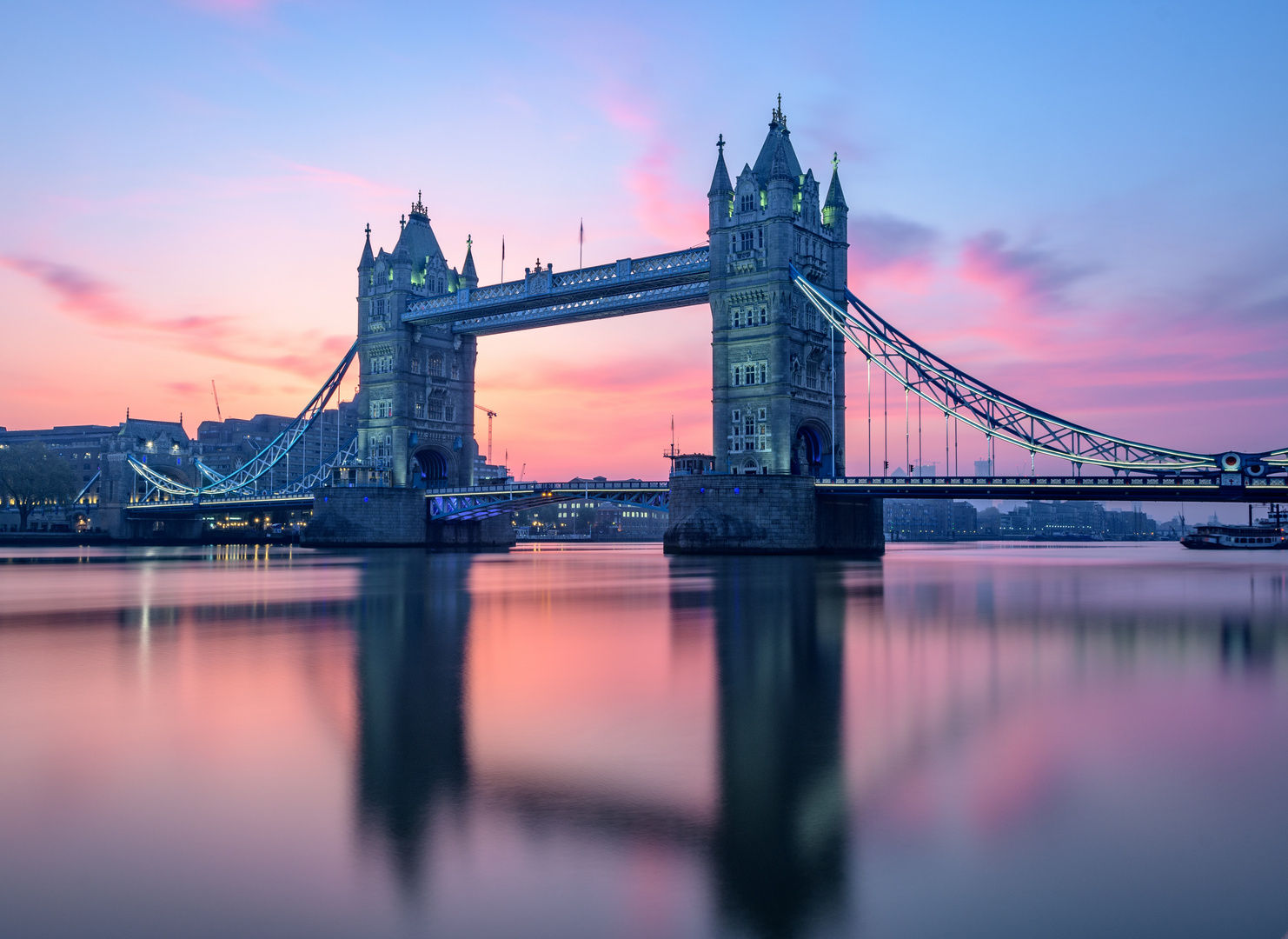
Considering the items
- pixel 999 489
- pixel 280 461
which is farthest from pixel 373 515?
pixel 999 489

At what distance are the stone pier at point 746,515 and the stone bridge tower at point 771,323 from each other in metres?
2.91

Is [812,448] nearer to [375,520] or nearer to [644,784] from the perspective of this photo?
[375,520]

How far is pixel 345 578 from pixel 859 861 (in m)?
38.4

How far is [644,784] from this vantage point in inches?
347

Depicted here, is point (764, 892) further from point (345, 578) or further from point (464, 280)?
point (464, 280)

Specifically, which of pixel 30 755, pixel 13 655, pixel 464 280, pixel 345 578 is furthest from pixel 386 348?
pixel 30 755

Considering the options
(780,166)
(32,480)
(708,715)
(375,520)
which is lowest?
(708,715)

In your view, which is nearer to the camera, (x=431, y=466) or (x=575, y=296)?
(x=575, y=296)

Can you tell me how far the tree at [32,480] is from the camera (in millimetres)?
114500

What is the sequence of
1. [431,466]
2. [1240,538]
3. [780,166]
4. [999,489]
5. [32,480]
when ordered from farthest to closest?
1. [1240,538]
2. [32,480]
3. [431,466]
4. [780,166]
5. [999,489]

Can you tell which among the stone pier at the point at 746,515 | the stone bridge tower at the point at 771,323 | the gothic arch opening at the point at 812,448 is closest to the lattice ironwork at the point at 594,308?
the stone bridge tower at the point at 771,323

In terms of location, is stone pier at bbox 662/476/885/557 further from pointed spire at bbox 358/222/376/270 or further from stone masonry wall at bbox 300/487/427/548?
pointed spire at bbox 358/222/376/270

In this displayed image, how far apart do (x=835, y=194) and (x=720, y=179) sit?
8.80 meters

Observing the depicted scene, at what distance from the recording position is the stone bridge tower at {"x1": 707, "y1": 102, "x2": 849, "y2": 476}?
63.0 m
